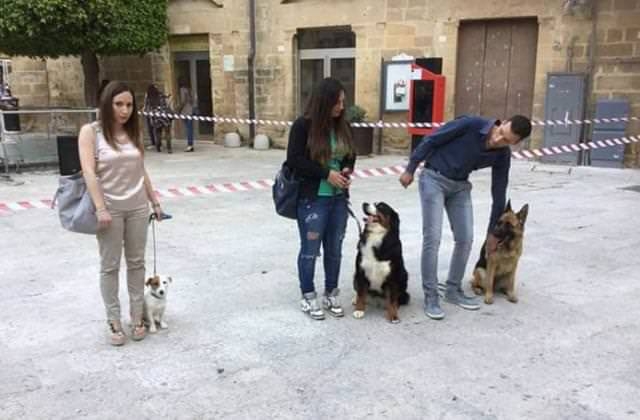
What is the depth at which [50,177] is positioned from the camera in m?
Answer: 10.2

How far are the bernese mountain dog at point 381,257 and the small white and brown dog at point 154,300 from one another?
51.5 inches

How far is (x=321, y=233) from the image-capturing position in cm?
400

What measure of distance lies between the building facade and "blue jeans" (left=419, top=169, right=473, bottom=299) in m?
7.64

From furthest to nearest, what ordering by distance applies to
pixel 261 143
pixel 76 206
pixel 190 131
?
pixel 261 143
pixel 190 131
pixel 76 206

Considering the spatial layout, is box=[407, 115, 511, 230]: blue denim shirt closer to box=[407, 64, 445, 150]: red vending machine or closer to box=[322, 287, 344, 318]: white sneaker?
box=[322, 287, 344, 318]: white sneaker

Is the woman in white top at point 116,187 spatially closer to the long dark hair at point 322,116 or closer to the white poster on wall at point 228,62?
the long dark hair at point 322,116

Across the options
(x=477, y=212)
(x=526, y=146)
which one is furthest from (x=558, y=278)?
(x=526, y=146)

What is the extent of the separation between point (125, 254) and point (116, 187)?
0.47m

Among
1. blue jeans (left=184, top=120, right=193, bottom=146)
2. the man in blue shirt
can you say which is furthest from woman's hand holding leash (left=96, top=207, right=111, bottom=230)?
blue jeans (left=184, top=120, right=193, bottom=146)

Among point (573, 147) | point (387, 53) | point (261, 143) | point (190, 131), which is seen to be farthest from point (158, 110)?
point (573, 147)

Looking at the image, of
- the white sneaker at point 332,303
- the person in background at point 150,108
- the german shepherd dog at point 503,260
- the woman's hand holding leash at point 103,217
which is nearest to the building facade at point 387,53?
the person in background at point 150,108

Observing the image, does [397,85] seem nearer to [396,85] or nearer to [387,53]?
[396,85]

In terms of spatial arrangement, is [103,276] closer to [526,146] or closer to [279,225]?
[279,225]

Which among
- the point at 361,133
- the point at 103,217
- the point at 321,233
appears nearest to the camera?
the point at 103,217
